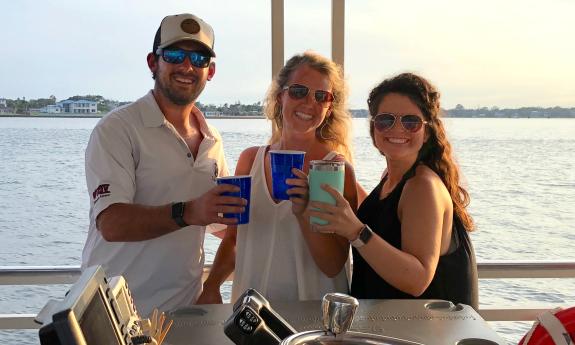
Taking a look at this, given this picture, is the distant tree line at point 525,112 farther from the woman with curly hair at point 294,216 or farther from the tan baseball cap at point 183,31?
the tan baseball cap at point 183,31

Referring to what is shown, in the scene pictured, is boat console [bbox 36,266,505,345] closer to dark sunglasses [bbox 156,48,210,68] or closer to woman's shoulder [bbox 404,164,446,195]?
woman's shoulder [bbox 404,164,446,195]

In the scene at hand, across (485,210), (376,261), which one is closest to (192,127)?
(376,261)

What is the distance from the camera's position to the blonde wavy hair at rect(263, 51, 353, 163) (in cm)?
213

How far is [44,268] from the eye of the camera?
7.86 feet

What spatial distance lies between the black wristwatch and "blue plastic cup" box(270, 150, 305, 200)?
12.8 inches

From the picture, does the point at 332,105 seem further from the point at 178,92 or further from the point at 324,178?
the point at 324,178

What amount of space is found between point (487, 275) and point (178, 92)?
5.00 ft

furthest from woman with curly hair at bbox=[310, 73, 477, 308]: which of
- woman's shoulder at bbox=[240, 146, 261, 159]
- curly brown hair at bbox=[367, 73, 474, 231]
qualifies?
woman's shoulder at bbox=[240, 146, 261, 159]

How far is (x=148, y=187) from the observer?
6.77 feet

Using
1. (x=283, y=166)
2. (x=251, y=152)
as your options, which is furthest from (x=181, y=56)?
(x=283, y=166)

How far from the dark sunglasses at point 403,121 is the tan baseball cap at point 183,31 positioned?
702mm

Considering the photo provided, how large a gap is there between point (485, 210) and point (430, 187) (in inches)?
225

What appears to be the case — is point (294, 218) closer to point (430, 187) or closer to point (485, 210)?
point (430, 187)

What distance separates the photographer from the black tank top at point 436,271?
176 cm
